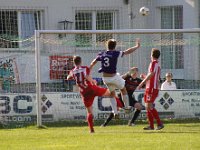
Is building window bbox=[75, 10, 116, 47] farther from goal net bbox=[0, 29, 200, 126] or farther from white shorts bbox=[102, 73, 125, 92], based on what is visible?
white shorts bbox=[102, 73, 125, 92]

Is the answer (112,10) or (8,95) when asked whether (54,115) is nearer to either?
(8,95)

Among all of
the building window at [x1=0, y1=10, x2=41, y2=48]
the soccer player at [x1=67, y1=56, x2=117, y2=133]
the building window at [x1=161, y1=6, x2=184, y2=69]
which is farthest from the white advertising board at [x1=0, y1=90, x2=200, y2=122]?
the building window at [x1=0, y1=10, x2=41, y2=48]

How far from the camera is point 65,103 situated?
2083 cm

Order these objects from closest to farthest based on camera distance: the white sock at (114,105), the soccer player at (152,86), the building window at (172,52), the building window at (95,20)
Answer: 1. the soccer player at (152,86)
2. the white sock at (114,105)
3. the building window at (172,52)
4. the building window at (95,20)

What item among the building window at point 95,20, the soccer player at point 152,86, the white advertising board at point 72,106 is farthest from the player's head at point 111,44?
the building window at point 95,20

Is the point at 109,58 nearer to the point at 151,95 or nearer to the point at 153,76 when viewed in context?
the point at 153,76

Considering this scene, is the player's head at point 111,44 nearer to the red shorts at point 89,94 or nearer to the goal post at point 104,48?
the red shorts at point 89,94

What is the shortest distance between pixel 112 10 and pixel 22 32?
3878 mm

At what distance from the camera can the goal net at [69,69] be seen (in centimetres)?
2041

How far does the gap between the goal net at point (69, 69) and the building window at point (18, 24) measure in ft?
9.37

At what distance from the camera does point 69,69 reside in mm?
22078

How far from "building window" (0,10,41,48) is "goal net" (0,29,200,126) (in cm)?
286

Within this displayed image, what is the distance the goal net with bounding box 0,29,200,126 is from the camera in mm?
20406

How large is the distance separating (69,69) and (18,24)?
648 cm
